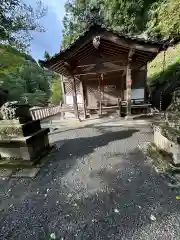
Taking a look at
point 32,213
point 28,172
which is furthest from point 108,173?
point 28,172

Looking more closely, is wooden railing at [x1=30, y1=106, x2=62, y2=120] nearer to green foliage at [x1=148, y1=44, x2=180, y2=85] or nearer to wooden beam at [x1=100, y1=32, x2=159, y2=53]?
wooden beam at [x1=100, y1=32, x2=159, y2=53]

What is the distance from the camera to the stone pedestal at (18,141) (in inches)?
146

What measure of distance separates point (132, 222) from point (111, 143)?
2.79 meters

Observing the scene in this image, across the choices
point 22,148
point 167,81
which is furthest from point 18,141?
point 167,81

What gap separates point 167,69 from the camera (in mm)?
11148

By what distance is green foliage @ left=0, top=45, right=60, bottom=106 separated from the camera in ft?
20.5

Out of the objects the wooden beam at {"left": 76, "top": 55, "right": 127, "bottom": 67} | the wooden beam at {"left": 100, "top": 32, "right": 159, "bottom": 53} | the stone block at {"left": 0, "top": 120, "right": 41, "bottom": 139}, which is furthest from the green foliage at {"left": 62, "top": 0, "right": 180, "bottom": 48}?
the stone block at {"left": 0, "top": 120, "right": 41, "bottom": 139}

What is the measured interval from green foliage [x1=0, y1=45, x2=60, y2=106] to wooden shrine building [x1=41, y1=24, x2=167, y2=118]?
1.36m

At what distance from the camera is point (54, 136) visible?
6156 millimetres

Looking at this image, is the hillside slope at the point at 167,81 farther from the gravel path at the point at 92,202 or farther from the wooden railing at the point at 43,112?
the wooden railing at the point at 43,112

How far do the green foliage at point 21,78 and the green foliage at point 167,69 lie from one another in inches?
339

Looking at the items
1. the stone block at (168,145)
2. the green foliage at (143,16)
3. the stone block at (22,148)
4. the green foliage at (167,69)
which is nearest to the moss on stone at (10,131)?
the stone block at (22,148)

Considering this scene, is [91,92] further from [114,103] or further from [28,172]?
[28,172]

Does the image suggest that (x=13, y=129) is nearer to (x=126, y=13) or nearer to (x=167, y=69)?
(x=167, y=69)
